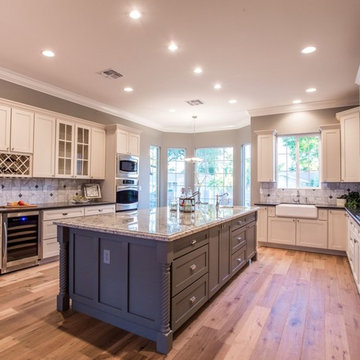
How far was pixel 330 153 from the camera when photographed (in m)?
4.98

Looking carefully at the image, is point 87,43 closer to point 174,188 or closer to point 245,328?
point 245,328

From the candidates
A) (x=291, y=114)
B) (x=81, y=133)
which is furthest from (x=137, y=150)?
(x=291, y=114)

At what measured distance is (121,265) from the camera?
2.23 meters

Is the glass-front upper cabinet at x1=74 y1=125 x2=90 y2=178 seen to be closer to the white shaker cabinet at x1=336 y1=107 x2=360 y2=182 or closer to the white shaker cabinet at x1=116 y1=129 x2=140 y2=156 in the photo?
the white shaker cabinet at x1=116 y1=129 x2=140 y2=156

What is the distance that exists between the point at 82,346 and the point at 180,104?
181 inches

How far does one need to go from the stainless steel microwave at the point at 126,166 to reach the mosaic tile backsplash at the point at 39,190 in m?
0.71

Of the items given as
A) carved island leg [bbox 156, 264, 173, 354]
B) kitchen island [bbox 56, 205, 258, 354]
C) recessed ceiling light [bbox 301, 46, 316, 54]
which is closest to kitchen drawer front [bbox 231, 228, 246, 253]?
kitchen island [bbox 56, 205, 258, 354]

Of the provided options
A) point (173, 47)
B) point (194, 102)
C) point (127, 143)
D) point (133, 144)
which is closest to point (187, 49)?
point (173, 47)

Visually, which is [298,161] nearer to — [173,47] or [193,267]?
[173,47]

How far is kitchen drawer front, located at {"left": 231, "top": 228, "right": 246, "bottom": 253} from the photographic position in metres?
3.37

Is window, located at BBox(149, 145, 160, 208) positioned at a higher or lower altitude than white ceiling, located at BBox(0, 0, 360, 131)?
lower

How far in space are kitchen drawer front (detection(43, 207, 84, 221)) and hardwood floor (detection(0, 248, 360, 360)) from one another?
35.6 inches

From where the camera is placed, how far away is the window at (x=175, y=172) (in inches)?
305

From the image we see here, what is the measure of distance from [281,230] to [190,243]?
3405mm
